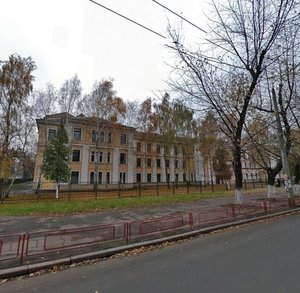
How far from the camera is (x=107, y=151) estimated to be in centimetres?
4116

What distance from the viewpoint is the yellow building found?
35.8 metres

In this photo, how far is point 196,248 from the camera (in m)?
7.14

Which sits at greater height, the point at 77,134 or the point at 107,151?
the point at 77,134

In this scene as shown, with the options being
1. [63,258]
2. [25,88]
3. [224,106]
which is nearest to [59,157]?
[25,88]

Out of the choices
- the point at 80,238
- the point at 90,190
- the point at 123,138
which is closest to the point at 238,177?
the point at 80,238

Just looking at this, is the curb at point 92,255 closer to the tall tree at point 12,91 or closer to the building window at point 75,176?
the tall tree at point 12,91

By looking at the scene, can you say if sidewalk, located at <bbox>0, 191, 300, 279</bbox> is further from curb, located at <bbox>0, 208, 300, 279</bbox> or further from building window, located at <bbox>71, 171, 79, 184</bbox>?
building window, located at <bbox>71, 171, 79, 184</bbox>

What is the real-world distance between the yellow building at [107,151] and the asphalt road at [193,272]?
28649 millimetres

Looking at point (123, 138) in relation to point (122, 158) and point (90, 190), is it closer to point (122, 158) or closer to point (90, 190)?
point (122, 158)

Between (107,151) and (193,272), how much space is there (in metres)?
37.0

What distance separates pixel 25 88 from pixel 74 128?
46.5 feet

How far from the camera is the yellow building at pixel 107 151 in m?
35.8

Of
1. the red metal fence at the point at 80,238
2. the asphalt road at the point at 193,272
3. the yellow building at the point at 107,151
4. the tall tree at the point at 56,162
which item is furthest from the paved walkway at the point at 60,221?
the yellow building at the point at 107,151

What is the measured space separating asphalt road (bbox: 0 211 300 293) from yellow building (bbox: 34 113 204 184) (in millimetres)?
28649
